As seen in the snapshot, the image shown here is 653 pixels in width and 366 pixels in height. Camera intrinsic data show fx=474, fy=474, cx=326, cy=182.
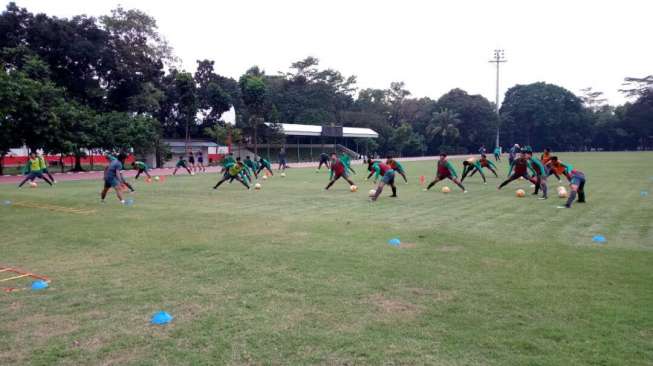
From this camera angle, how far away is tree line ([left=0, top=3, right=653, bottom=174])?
33156 millimetres

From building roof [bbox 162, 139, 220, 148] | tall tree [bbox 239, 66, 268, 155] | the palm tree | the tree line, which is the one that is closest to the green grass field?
the tree line

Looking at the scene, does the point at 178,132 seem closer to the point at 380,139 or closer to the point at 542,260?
the point at 380,139

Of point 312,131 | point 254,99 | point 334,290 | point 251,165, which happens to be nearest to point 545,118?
point 312,131

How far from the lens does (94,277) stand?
23.1ft

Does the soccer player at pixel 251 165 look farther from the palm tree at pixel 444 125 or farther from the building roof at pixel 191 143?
the palm tree at pixel 444 125

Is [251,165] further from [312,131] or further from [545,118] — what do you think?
[545,118]

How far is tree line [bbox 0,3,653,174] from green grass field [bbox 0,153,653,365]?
1213 centimetres

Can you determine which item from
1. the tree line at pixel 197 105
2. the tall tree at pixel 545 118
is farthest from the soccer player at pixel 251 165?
the tall tree at pixel 545 118

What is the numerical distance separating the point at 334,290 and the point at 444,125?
71.4 metres

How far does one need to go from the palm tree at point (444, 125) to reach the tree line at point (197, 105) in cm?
19

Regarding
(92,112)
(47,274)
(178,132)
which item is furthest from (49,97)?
(47,274)

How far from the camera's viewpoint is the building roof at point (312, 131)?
186 feet

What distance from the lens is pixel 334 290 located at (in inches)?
244

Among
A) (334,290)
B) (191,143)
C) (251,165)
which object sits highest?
(191,143)
